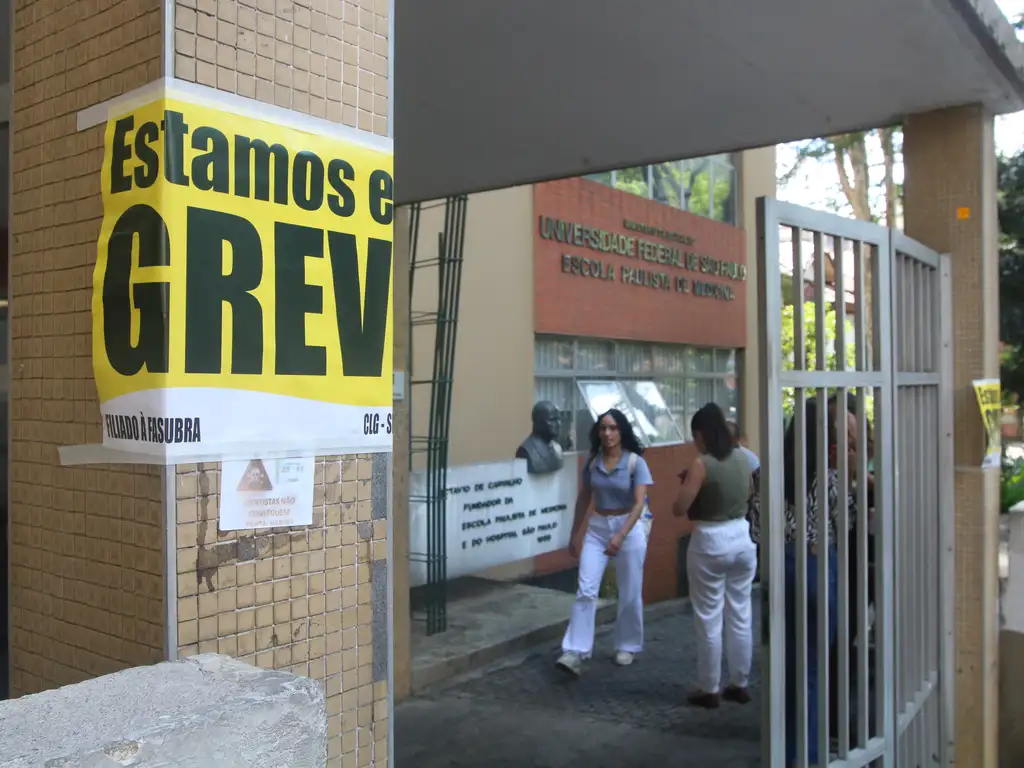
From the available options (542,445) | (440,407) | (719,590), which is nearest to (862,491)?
(719,590)

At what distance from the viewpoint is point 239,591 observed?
171 centimetres

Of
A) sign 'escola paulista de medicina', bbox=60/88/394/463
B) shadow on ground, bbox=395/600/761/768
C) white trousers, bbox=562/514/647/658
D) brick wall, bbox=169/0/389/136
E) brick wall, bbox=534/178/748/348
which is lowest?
shadow on ground, bbox=395/600/761/768

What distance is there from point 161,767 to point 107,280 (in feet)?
2.81

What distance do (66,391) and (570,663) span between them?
513 centimetres

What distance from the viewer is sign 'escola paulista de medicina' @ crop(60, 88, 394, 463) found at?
161 centimetres

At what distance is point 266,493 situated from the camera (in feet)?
5.74

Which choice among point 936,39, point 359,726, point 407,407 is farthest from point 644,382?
point 359,726

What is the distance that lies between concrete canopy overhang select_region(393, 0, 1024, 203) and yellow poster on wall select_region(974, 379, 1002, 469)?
1296mm

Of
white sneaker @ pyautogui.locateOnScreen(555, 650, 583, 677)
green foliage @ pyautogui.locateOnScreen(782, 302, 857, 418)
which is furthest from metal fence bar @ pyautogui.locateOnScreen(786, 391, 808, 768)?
white sneaker @ pyautogui.locateOnScreen(555, 650, 583, 677)

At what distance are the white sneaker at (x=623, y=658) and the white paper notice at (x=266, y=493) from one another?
5.36 m

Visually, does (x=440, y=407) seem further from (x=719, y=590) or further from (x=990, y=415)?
(x=990, y=415)

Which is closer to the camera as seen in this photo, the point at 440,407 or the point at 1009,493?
the point at 1009,493

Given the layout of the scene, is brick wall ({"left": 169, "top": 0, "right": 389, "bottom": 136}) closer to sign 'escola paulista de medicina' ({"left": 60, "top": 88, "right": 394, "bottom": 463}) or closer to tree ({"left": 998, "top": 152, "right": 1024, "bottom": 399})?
sign 'escola paulista de medicina' ({"left": 60, "top": 88, "right": 394, "bottom": 463})

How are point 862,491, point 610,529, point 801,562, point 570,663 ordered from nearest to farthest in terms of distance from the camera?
point 801,562
point 862,491
point 570,663
point 610,529
